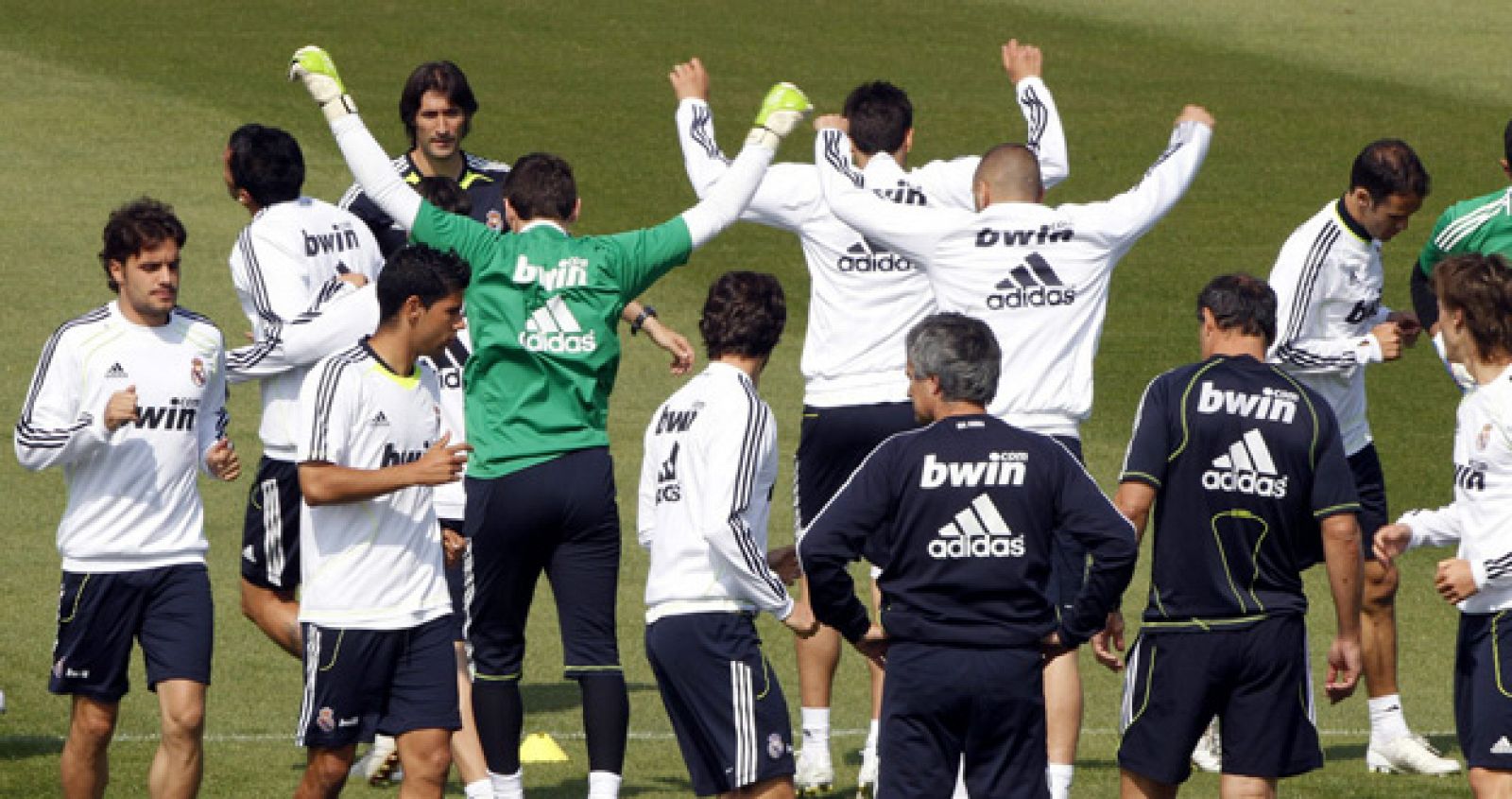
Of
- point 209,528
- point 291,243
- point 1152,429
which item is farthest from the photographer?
point 209,528

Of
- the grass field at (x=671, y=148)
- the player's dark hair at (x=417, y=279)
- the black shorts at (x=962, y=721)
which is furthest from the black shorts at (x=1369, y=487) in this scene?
the player's dark hair at (x=417, y=279)

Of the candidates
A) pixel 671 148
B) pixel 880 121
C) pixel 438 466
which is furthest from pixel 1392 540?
pixel 671 148

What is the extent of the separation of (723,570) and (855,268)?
2.64 m

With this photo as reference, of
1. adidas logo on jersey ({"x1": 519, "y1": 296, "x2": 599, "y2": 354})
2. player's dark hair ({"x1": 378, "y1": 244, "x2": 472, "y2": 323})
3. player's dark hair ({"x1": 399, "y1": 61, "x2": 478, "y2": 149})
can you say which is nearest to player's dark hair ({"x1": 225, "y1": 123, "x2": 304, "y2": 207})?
player's dark hair ({"x1": 399, "y1": 61, "x2": 478, "y2": 149})

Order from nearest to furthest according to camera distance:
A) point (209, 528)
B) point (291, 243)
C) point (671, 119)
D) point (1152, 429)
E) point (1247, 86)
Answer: point (1152, 429), point (291, 243), point (209, 528), point (671, 119), point (1247, 86)

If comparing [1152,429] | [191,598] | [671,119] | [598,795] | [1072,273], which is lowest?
[598,795]

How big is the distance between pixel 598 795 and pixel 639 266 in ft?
6.71

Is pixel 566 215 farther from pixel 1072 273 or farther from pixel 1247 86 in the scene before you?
pixel 1247 86

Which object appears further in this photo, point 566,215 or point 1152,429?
point 566,215

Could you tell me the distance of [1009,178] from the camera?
32.4 ft

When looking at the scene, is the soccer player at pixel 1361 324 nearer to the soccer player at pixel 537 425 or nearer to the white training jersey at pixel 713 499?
the soccer player at pixel 537 425

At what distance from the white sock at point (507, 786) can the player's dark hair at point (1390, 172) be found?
4.52m

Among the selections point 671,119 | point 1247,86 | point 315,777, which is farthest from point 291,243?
point 1247,86

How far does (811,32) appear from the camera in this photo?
29.1m
